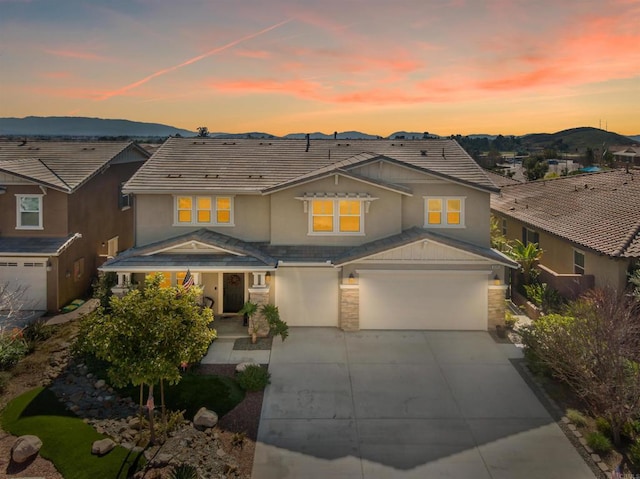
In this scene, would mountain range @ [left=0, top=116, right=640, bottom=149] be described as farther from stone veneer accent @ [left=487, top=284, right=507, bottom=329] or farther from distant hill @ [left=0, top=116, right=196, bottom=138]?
stone veneer accent @ [left=487, top=284, right=507, bottom=329]

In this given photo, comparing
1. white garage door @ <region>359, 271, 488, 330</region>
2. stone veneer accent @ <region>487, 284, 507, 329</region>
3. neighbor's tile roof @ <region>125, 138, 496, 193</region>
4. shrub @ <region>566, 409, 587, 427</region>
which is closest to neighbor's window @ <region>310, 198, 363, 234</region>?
neighbor's tile roof @ <region>125, 138, 496, 193</region>

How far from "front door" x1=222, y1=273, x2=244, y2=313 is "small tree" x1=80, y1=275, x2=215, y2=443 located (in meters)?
8.48

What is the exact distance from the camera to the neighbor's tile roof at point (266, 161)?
19.8m

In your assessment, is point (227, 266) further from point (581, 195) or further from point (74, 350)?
point (581, 195)

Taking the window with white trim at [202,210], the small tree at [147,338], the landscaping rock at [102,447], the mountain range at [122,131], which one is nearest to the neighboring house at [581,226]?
the window with white trim at [202,210]

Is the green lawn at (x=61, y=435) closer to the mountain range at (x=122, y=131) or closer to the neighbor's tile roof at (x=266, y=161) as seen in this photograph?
the neighbor's tile roof at (x=266, y=161)

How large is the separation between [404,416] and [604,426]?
15.5 ft

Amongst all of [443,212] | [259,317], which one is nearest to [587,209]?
[443,212]

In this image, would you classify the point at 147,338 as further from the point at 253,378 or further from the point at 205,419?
the point at 253,378

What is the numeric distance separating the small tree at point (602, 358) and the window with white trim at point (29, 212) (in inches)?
799

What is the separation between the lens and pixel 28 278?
1952 cm

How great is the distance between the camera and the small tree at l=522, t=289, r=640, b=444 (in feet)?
34.7

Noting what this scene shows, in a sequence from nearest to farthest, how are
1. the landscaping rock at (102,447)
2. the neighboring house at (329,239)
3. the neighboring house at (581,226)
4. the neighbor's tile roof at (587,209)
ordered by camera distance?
1. the landscaping rock at (102,447)
2. the neighboring house at (581,226)
3. the neighbor's tile roof at (587,209)
4. the neighboring house at (329,239)

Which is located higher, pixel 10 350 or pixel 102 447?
pixel 10 350
